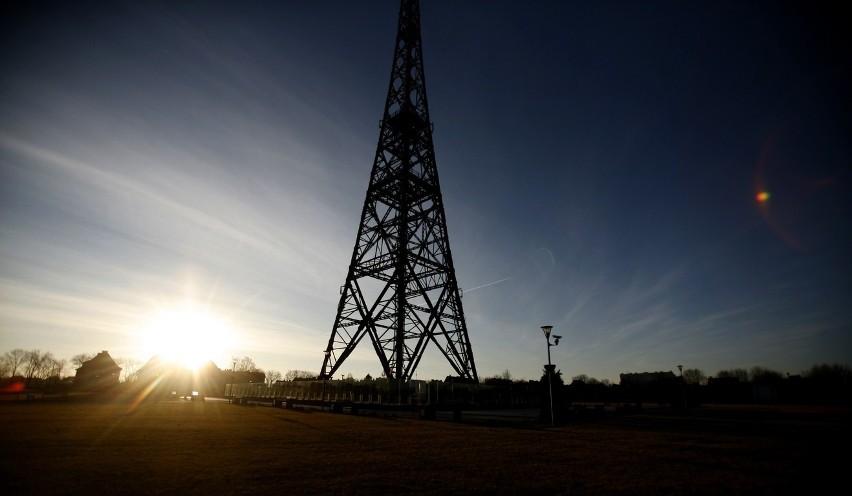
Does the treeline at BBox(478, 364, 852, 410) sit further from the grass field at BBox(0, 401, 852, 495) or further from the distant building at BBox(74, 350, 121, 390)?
the distant building at BBox(74, 350, 121, 390)

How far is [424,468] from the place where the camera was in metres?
7.11

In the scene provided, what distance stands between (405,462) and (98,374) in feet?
323

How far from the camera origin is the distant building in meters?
73.6

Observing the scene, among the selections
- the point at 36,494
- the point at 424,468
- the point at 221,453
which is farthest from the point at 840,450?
the point at 36,494

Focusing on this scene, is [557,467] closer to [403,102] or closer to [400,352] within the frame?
[400,352]

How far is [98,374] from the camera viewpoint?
75.9m

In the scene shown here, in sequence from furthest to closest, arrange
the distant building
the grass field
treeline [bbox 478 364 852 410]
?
1. the distant building
2. treeline [bbox 478 364 852 410]
3. the grass field

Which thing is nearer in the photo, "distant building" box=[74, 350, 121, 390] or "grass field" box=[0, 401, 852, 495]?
"grass field" box=[0, 401, 852, 495]

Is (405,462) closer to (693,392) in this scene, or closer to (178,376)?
(693,392)

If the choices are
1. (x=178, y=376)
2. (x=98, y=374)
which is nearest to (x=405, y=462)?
(x=178, y=376)

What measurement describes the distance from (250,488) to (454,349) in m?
23.2

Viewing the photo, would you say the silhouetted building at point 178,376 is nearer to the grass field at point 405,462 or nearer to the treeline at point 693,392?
the treeline at point 693,392

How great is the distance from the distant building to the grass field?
8486 centimetres

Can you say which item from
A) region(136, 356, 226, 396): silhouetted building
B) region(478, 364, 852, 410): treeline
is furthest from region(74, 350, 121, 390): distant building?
region(478, 364, 852, 410): treeline
